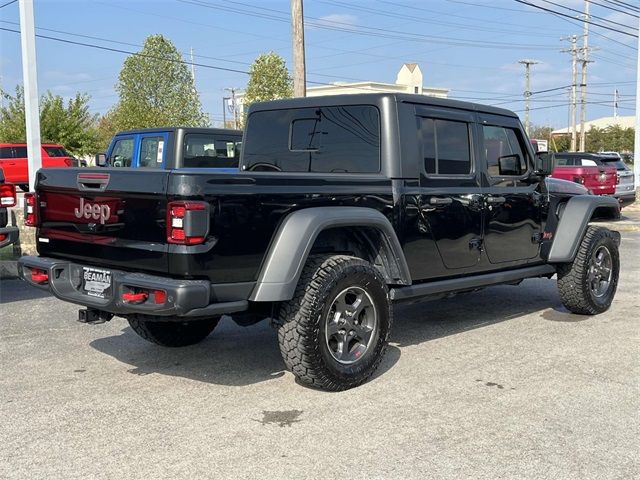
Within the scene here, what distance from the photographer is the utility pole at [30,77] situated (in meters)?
10.4

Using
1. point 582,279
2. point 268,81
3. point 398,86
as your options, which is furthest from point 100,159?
point 398,86

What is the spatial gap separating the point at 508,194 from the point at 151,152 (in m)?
5.72

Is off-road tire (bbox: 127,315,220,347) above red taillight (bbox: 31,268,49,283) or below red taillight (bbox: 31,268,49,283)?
below

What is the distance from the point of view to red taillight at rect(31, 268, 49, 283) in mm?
4592

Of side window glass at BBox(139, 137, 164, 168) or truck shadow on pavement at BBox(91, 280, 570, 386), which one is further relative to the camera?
side window glass at BBox(139, 137, 164, 168)

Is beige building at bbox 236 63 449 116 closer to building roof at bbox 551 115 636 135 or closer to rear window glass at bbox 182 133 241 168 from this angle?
building roof at bbox 551 115 636 135

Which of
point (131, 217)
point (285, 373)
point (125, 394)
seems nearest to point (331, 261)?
point (285, 373)

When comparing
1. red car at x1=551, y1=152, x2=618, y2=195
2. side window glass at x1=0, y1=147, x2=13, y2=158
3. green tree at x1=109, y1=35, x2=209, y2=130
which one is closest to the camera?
red car at x1=551, y1=152, x2=618, y2=195

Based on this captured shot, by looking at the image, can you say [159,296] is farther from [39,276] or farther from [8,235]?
[8,235]

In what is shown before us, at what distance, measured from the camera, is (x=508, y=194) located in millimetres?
5953

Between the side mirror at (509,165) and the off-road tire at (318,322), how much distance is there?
2009mm

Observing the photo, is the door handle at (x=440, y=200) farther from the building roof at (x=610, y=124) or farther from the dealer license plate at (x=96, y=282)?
the building roof at (x=610, y=124)

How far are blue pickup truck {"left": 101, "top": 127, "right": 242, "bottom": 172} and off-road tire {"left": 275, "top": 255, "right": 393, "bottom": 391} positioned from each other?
17.8ft

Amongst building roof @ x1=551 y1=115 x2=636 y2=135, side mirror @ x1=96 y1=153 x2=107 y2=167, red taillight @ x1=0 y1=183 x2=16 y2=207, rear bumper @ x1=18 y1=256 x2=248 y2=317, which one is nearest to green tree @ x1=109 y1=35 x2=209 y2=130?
side mirror @ x1=96 y1=153 x2=107 y2=167
